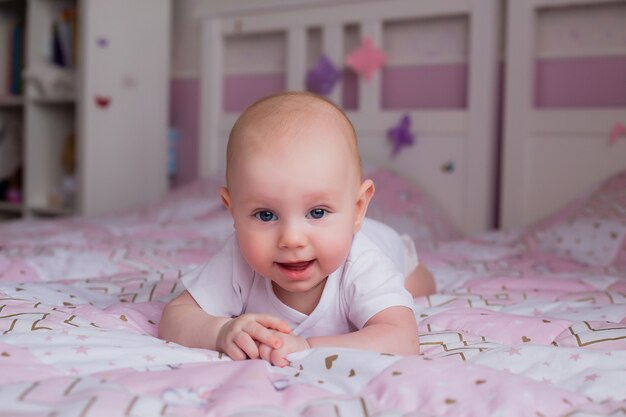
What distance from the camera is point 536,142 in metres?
2.08

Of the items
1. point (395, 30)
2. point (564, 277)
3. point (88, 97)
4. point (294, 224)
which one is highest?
point (395, 30)

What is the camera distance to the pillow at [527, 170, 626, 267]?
63.1 inches

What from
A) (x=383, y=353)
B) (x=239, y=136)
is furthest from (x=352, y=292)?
(x=239, y=136)

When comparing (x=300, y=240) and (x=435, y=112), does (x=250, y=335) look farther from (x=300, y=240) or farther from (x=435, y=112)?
(x=435, y=112)

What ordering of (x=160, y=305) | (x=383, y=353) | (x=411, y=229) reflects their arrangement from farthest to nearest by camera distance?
(x=411, y=229) → (x=160, y=305) → (x=383, y=353)

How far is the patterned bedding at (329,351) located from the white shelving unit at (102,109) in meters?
1.08

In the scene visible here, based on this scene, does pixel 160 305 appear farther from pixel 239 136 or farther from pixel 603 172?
pixel 603 172

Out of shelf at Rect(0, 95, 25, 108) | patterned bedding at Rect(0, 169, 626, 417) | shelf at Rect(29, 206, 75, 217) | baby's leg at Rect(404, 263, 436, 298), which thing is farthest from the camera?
shelf at Rect(0, 95, 25, 108)

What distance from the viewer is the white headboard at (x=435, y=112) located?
2.13 metres

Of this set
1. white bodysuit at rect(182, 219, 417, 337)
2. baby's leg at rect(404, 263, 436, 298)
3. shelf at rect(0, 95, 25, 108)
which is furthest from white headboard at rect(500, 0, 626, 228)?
shelf at rect(0, 95, 25, 108)

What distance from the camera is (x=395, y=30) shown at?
2371mm

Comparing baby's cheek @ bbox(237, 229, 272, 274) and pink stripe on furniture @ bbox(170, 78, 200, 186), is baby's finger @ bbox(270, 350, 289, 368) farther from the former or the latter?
pink stripe on furniture @ bbox(170, 78, 200, 186)

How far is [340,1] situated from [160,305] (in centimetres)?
166

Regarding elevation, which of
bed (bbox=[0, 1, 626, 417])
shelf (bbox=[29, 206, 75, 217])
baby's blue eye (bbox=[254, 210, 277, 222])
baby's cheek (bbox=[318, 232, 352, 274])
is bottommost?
shelf (bbox=[29, 206, 75, 217])
